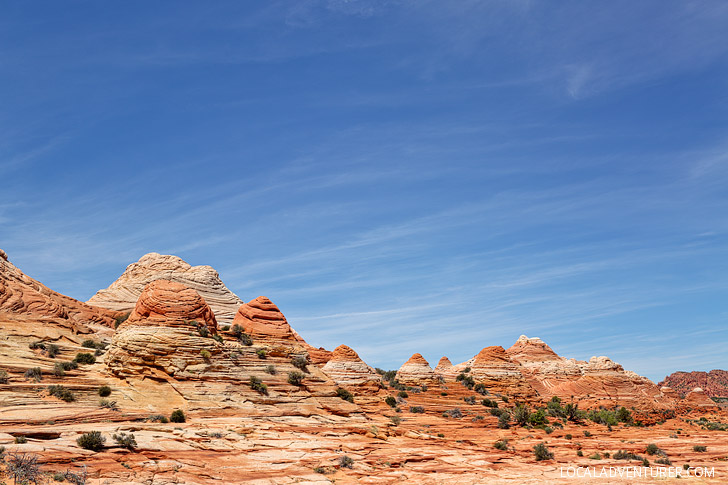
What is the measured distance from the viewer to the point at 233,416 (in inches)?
1161

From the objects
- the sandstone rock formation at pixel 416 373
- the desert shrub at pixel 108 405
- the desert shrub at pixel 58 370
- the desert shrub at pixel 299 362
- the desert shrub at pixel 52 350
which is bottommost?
the desert shrub at pixel 108 405

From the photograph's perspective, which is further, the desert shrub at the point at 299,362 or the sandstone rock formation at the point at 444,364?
the sandstone rock formation at the point at 444,364

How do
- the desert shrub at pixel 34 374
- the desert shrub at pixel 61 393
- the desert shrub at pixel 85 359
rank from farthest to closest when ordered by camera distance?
the desert shrub at pixel 85 359
the desert shrub at pixel 34 374
the desert shrub at pixel 61 393

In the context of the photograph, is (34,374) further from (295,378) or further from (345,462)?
(345,462)

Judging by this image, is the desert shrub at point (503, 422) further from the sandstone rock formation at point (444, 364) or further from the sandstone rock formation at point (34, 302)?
the sandstone rock formation at point (34, 302)

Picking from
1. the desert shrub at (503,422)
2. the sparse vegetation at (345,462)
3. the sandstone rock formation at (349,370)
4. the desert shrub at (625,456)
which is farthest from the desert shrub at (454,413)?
the sparse vegetation at (345,462)

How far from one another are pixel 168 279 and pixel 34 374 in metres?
35.5

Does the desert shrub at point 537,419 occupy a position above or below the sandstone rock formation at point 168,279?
below

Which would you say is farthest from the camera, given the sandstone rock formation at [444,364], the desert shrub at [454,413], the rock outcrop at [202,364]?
the sandstone rock formation at [444,364]

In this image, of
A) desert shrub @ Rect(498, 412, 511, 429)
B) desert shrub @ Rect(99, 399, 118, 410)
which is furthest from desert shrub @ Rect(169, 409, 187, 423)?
desert shrub @ Rect(498, 412, 511, 429)

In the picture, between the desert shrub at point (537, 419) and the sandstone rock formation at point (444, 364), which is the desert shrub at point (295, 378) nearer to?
the desert shrub at point (537, 419)

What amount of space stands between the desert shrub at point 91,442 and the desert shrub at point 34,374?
8.16 m

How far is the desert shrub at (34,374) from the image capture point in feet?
89.3

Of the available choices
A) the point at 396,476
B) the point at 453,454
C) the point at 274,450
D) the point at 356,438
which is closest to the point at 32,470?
the point at 274,450
